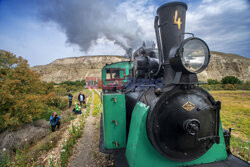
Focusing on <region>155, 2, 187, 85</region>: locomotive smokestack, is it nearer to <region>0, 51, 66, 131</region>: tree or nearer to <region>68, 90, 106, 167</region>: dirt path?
<region>68, 90, 106, 167</region>: dirt path

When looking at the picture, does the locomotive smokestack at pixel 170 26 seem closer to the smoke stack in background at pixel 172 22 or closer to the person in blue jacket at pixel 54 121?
the smoke stack in background at pixel 172 22

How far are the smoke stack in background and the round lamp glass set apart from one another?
541 mm

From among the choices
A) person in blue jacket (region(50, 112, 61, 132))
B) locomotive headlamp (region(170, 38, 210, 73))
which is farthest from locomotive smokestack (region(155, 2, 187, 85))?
person in blue jacket (region(50, 112, 61, 132))

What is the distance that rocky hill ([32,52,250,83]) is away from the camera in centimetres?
5012

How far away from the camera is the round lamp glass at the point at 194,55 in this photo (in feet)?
7.32

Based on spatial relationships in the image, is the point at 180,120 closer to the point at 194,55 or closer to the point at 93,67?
the point at 194,55

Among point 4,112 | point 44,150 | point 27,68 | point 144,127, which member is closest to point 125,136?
point 144,127

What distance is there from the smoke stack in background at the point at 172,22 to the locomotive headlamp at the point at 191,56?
54 cm

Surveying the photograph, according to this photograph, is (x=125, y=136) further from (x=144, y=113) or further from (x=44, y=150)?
(x=44, y=150)

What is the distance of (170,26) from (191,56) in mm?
824

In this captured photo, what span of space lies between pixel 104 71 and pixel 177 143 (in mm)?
2858

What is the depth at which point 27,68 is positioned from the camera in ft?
27.6

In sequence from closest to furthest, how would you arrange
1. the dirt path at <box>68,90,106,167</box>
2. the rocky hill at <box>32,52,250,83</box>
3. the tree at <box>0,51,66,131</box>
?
the dirt path at <box>68,90,106,167</box> < the tree at <box>0,51,66,131</box> < the rocky hill at <box>32,52,250,83</box>

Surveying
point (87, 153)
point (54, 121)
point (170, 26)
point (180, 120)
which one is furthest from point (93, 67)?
point (180, 120)
